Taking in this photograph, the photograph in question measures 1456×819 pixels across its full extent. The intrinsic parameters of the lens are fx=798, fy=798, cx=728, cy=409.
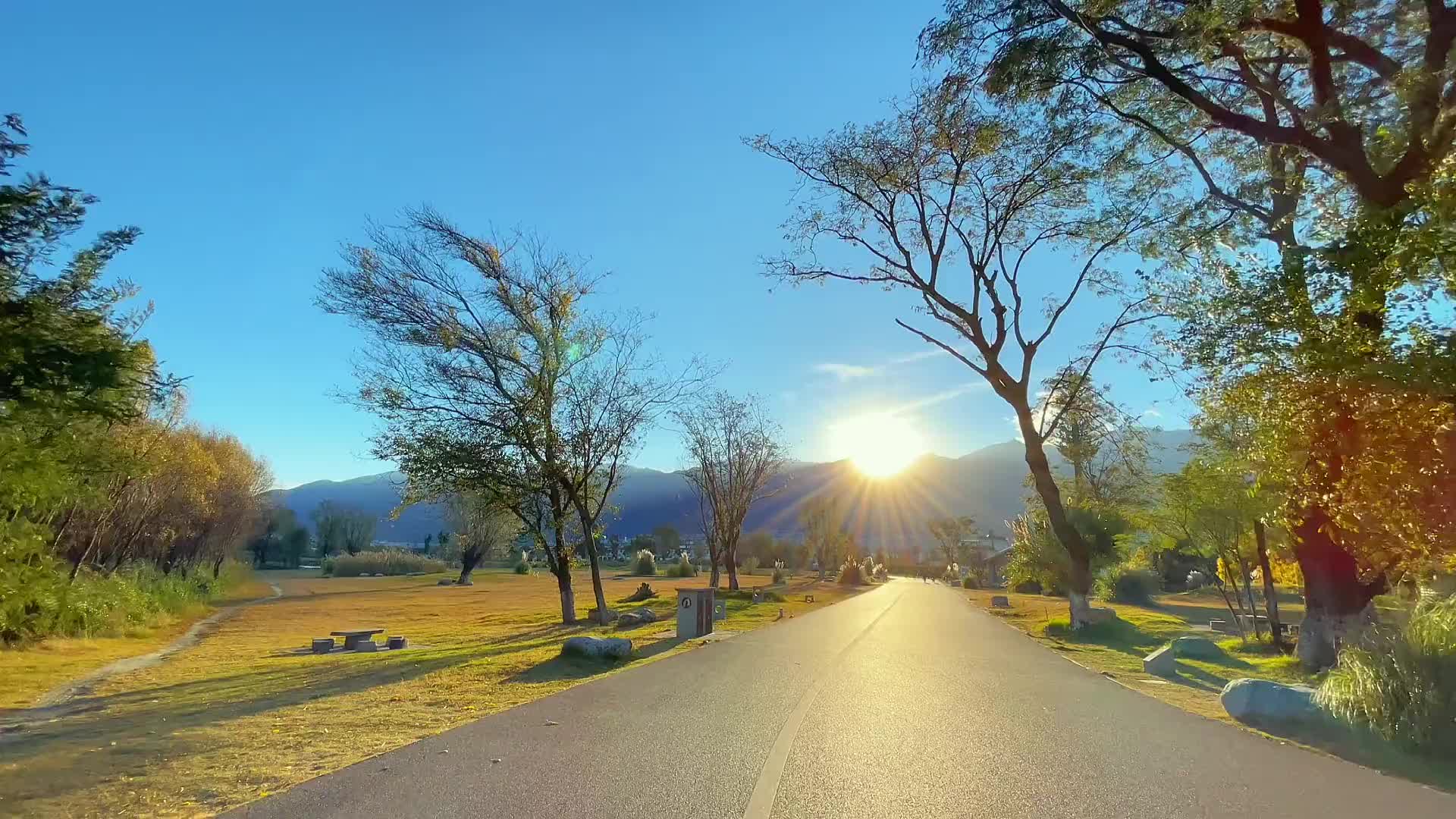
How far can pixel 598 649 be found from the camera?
13.8 metres

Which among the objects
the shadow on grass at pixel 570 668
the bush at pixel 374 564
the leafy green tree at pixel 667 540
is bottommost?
the shadow on grass at pixel 570 668

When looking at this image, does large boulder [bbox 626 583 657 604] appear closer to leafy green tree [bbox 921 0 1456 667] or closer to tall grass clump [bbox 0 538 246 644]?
tall grass clump [bbox 0 538 246 644]

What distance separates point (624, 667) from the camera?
12523mm

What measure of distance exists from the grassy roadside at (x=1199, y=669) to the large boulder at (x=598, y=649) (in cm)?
811

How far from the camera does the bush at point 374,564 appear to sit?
8962 cm

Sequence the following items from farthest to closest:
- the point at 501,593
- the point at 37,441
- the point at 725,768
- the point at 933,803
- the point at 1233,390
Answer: the point at 501,593
the point at 37,441
the point at 1233,390
the point at 725,768
the point at 933,803

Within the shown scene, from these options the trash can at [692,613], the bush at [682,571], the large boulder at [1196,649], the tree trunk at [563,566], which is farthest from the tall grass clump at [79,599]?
the bush at [682,571]

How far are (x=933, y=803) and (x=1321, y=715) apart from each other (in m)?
5.05

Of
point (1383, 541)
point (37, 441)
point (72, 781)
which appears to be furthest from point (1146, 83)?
point (37, 441)

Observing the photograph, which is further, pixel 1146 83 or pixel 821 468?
pixel 821 468

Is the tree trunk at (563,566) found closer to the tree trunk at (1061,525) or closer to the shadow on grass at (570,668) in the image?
the shadow on grass at (570,668)

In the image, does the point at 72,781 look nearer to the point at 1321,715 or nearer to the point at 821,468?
the point at 1321,715

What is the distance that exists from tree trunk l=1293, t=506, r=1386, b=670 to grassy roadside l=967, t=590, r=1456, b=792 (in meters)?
0.51

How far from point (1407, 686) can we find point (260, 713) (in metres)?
12.2
